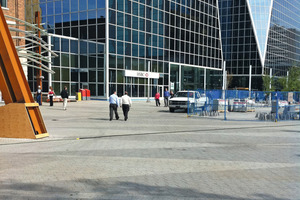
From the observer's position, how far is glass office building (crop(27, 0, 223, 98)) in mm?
36969

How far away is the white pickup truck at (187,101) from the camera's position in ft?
66.6

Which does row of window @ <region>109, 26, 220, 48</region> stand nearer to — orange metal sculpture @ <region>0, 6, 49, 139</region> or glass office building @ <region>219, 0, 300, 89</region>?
glass office building @ <region>219, 0, 300, 89</region>

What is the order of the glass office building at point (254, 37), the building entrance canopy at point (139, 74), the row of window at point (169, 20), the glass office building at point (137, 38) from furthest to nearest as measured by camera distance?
the glass office building at point (254, 37), the building entrance canopy at point (139, 74), the row of window at point (169, 20), the glass office building at point (137, 38)

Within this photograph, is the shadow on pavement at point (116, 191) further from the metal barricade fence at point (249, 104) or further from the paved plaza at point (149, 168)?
the metal barricade fence at point (249, 104)

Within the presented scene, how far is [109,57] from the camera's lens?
36.7m

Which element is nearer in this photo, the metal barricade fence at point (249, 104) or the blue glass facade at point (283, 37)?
the metal barricade fence at point (249, 104)

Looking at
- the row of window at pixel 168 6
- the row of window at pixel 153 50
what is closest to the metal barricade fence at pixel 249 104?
the row of window at pixel 153 50

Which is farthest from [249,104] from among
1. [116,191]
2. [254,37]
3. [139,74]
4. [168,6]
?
[254,37]

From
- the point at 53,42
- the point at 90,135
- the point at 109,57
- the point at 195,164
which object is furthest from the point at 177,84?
the point at 195,164

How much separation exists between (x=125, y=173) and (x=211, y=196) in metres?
1.97

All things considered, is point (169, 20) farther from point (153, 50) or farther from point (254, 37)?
point (254, 37)

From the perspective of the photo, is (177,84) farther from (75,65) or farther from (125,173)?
(125,173)

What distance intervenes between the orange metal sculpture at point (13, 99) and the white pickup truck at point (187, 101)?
1173 cm

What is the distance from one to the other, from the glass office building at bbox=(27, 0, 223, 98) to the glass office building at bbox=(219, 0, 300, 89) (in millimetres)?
18596
